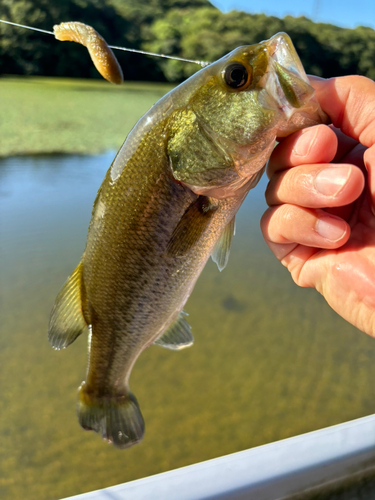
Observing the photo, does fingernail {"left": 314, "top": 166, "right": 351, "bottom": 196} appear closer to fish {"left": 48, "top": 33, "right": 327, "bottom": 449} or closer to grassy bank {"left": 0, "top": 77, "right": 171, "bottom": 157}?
fish {"left": 48, "top": 33, "right": 327, "bottom": 449}

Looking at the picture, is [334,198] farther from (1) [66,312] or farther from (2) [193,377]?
(2) [193,377]

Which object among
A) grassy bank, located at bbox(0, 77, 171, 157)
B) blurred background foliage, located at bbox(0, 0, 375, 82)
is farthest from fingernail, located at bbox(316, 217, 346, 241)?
blurred background foliage, located at bbox(0, 0, 375, 82)

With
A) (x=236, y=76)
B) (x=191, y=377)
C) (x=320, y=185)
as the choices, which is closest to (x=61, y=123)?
(x=191, y=377)

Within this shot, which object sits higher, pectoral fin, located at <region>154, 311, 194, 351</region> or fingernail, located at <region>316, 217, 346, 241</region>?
fingernail, located at <region>316, 217, 346, 241</region>

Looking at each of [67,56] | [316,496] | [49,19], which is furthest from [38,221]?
[49,19]

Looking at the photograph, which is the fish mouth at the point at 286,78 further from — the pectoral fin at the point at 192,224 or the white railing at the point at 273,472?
the white railing at the point at 273,472

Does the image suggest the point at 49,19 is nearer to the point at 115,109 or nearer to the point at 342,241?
the point at 115,109

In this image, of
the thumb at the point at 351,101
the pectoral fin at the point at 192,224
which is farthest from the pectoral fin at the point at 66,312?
the thumb at the point at 351,101
